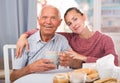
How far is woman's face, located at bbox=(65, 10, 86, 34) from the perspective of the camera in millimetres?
2047

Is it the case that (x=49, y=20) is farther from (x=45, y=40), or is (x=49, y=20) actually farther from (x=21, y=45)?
(x=21, y=45)

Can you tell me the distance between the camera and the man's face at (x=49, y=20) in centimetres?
196

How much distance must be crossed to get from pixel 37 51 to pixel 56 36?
0.20 m

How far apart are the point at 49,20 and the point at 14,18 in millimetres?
864

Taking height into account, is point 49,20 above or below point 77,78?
above

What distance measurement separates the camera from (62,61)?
1.79 m

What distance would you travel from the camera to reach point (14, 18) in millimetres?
2719

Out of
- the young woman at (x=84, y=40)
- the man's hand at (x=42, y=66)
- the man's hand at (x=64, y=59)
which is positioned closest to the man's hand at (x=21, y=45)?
the young woman at (x=84, y=40)

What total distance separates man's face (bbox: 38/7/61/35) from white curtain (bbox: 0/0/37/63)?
2.49ft

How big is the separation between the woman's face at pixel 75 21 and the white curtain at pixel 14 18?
76cm

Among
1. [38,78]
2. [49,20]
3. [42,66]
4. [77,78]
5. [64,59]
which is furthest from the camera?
[49,20]

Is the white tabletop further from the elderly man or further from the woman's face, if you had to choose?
the woman's face

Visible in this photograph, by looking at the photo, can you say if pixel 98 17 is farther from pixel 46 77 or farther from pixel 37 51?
pixel 46 77

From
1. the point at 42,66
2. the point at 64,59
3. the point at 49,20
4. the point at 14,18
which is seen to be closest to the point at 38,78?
the point at 42,66
